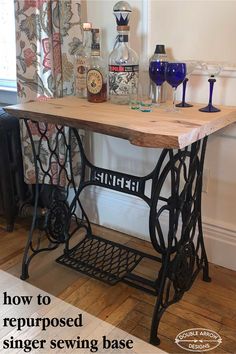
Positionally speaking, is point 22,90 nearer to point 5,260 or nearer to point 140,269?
point 5,260

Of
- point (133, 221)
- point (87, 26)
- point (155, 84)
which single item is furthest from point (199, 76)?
point (133, 221)

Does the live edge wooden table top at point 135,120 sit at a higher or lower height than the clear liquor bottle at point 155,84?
lower

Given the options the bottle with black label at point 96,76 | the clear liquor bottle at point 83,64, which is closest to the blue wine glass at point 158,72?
the bottle with black label at point 96,76

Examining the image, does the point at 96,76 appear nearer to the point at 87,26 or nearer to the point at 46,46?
the point at 87,26

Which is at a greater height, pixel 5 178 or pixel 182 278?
pixel 5 178

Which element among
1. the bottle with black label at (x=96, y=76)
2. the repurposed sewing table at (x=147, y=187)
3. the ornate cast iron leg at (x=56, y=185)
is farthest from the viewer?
the ornate cast iron leg at (x=56, y=185)

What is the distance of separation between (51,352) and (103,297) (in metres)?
0.35

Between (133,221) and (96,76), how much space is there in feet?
2.75

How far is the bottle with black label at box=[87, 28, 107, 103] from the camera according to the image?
169 cm

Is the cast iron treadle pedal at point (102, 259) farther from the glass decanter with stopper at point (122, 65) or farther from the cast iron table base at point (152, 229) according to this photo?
the glass decanter with stopper at point (122, 65)

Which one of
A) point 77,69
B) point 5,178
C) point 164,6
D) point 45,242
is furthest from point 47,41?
point 45,242

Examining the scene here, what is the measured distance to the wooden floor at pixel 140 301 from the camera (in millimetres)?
1476

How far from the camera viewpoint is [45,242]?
82.4 inches

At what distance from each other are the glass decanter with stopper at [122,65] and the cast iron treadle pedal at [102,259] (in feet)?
2.53
